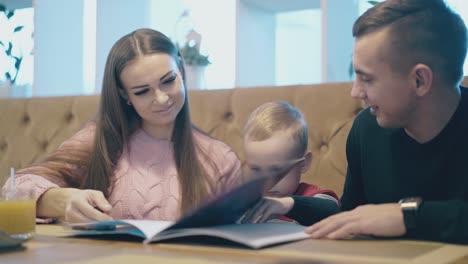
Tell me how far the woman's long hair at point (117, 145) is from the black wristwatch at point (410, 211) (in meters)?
0.72

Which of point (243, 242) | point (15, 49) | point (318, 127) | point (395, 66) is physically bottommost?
point (243, 242)

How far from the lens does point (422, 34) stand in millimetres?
1177

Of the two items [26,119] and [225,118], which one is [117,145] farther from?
[26,119]

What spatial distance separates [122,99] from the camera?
5.49 feet

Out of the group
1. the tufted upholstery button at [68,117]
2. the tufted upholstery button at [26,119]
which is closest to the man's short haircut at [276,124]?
the tufted upholstery button at [68,117]

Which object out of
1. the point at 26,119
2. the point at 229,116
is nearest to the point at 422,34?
the point at 229,116

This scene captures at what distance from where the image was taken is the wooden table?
0.77 meters

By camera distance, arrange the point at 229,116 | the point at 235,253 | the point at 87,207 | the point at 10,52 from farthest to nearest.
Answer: the point at 10,52 < the point at 229,116 < the point at 87,207 < the point at 235,253

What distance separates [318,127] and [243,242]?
44.7 inches

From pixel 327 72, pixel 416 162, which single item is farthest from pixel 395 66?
pixel 327 72

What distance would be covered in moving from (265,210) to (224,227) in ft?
0.44

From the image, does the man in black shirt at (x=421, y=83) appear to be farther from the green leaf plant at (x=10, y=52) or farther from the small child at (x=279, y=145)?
the green leaf plant at (x=10, y=52)

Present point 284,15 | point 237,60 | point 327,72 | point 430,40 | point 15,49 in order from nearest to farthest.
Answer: point 430,40
point 327,72
point 237,60
point 284,15
point 15,49

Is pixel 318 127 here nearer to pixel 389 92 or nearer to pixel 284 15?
pixel 389 92
